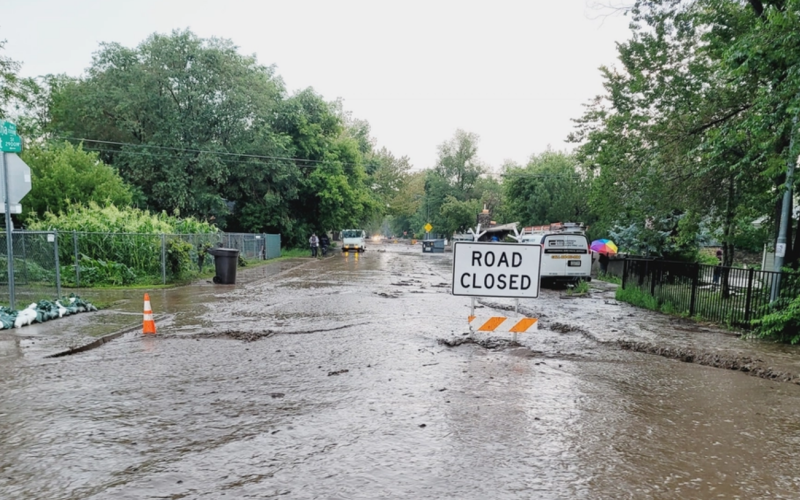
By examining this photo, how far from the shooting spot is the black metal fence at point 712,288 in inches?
387

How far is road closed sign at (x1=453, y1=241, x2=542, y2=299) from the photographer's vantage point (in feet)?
26.0

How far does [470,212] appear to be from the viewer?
6556 cm

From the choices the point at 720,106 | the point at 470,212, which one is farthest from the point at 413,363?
the point at 470,212

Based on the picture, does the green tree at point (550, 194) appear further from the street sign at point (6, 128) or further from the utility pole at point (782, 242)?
the street sign at point (6, 128)

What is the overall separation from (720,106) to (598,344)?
7.25m

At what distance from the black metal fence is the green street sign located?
1412 cm

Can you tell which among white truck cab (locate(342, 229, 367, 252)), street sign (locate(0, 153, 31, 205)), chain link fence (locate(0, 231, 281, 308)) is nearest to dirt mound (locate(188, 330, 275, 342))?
street sign (locate(0, 153, 31, 205))

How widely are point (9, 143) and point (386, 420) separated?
891cm

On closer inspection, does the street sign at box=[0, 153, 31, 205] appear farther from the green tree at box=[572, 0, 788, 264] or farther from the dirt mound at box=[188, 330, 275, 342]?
the green tree at box=[572, 0, 788, 264]

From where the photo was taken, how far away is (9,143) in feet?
29.5

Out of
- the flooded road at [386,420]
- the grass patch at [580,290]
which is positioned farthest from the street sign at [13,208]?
the grass patch at [580,290]

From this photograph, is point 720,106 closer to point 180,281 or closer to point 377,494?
point 377,494

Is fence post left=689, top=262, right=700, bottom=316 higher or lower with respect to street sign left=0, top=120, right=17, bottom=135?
lower

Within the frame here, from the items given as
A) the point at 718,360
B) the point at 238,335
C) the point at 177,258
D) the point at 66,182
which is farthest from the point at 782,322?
the point at 66,182
